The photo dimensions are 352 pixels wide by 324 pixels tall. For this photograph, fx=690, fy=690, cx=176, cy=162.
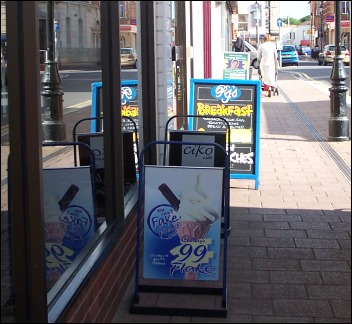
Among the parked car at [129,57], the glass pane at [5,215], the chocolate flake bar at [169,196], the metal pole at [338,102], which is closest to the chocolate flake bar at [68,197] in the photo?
the chocolate flake bar at [169,196]

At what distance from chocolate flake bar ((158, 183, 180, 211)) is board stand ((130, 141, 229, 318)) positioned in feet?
0.43

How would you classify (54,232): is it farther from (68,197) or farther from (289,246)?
(289,246)

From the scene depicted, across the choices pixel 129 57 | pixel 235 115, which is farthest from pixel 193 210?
pixel 235 115

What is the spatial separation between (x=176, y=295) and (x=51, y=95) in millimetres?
1569

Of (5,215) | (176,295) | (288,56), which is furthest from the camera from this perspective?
(288,56)

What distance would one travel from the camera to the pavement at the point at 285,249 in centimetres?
429

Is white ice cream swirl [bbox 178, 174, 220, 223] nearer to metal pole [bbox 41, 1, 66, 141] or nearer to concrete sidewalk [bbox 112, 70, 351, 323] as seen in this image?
concrete sidewalk [bbox 112, 70, 351, 323]

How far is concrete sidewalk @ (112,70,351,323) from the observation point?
4309 millimetres

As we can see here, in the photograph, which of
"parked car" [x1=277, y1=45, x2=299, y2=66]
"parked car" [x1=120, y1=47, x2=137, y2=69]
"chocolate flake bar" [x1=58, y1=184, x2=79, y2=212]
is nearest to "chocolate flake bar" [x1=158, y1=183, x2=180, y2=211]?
"chocolate flake bar" [x1=58, y1=184, x2=79, y2=212]

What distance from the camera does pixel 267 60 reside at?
19.5 m

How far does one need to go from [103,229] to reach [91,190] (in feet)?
0.93

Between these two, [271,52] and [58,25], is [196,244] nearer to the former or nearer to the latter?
[58,25]

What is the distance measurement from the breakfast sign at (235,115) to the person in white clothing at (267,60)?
11.5m

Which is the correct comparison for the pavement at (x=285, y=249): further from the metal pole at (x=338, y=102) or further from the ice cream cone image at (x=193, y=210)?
the metal pole at (x=338, y=102)
